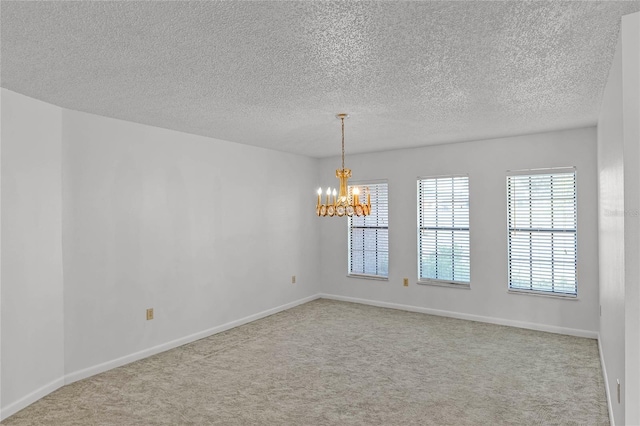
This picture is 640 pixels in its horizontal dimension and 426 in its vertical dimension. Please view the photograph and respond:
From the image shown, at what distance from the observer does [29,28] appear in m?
2.06

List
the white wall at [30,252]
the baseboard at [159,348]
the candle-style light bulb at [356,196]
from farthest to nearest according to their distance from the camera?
the candle-style light bulb at [356,196]
the baseboard at [159,348]
the white wall at [30,252]

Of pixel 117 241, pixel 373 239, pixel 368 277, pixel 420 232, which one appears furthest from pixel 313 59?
pixel 368 277

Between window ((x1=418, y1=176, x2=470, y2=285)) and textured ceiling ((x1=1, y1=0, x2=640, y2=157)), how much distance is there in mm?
1682

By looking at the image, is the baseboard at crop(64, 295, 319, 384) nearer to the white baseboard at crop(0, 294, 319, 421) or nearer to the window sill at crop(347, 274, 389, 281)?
the white baseboard at crop(0, 294, 319, 421)

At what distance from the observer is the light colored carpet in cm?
298

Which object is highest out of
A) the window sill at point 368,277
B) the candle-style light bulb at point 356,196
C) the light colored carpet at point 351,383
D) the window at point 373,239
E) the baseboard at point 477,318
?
the candle-style light bulb at point 356,196

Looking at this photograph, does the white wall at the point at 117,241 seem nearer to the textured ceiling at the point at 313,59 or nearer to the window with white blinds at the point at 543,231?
the textured ceiling at the point at 313,59

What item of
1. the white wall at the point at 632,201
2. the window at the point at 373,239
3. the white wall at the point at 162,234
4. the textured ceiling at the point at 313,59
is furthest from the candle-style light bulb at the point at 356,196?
the window at the point at 373,239

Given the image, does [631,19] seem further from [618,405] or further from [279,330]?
[279,330]

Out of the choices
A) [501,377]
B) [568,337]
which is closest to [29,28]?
[501,377]

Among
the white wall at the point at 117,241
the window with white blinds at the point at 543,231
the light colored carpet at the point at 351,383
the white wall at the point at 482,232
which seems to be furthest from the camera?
the window with white blinds at the point at 543,231

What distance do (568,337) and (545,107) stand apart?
277cm

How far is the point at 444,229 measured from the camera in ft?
18.9

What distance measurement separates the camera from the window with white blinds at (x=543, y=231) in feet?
15.9
